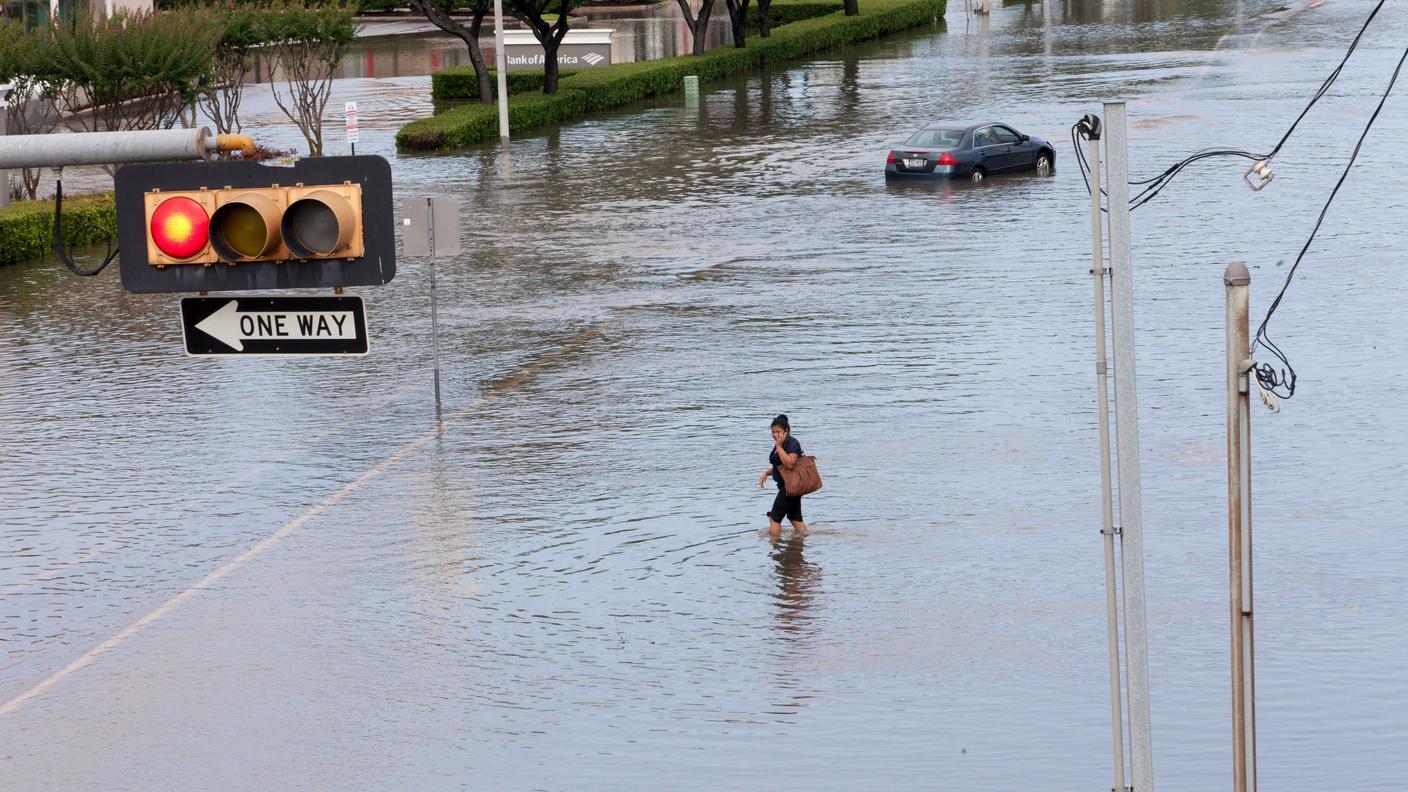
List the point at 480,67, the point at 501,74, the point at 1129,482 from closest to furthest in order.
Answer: the point at 1129,482, the point at 501,74, the point at 480,67

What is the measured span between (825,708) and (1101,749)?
6.00 feet

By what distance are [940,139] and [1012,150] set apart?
1490 mm

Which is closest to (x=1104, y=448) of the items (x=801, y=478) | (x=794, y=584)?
(x=794, y=584)

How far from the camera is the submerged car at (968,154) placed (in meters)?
37.7

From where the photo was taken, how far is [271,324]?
7617 mm

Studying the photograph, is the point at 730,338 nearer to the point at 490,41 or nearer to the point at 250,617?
the point at 250,617

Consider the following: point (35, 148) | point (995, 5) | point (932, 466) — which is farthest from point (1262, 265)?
point (995, 5)

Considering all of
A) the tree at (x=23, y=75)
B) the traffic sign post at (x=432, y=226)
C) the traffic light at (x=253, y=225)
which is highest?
the tree at (x=23, y=75)

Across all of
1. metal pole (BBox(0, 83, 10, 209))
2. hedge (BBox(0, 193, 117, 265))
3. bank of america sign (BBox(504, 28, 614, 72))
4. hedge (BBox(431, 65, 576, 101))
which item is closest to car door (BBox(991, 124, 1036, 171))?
hedge (BBox(0, 193, 117, 265))

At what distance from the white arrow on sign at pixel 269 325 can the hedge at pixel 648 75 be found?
126 feet

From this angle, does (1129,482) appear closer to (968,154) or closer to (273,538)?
(273,538)

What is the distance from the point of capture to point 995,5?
91.4 m

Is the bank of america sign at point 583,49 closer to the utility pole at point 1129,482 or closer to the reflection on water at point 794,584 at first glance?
the reflection on water at point 794,584

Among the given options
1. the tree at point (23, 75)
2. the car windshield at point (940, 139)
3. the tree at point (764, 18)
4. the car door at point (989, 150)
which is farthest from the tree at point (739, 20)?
the tree at point (23, 75)
